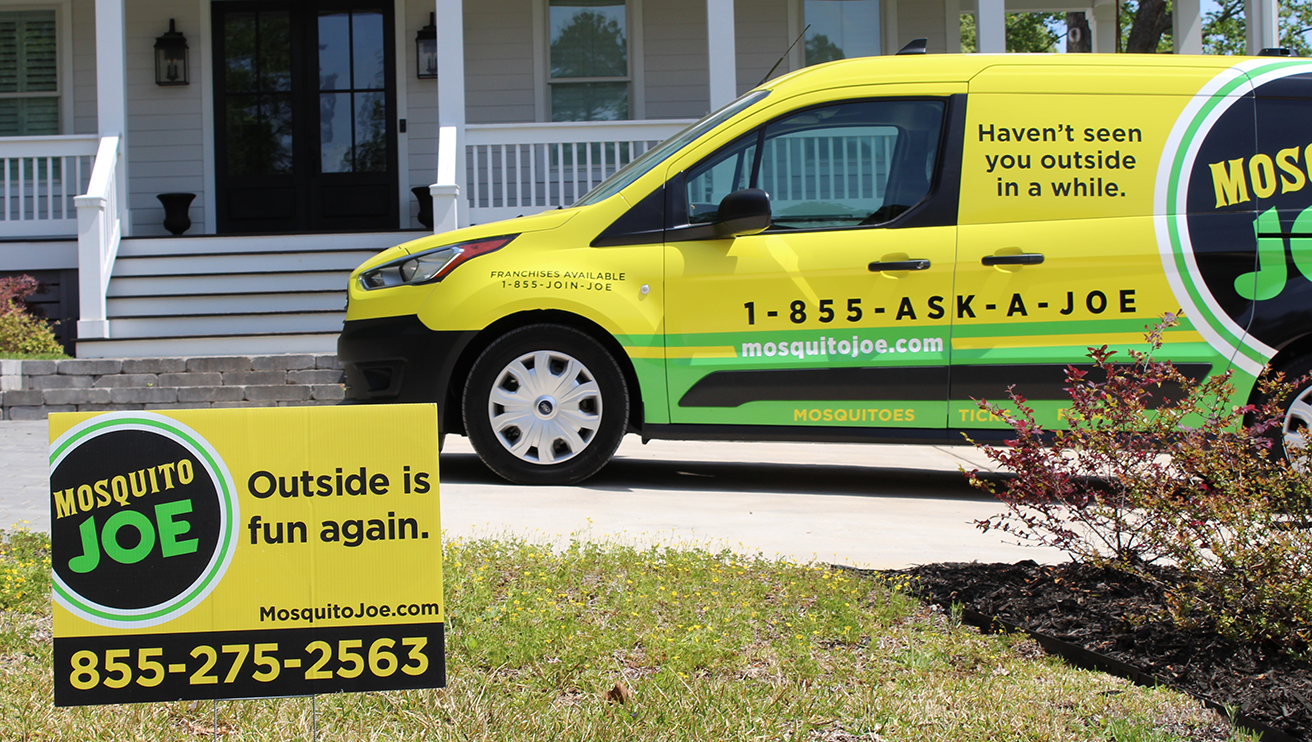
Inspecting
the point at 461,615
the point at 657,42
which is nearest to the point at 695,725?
the point at 461,615

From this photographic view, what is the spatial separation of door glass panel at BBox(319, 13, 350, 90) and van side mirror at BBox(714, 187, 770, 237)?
874 cm

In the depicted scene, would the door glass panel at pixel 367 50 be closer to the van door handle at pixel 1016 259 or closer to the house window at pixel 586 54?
the house window at pixel 586 54

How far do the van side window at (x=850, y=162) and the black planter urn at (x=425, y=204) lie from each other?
23.5ft

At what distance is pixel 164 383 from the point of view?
29.6 ft

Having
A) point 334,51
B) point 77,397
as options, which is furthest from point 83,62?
point 77,397

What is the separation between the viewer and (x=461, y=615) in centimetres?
314

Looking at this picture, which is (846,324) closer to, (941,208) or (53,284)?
(941,208)

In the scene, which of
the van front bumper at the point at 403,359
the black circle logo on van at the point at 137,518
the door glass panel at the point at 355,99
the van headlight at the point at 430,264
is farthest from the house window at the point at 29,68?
the black circle logo on van at the point at 137,518

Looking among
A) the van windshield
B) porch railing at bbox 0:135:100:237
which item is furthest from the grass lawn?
porch railing at bbox 0:135:100:237

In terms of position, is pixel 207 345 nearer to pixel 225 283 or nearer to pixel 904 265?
pixel 225 283

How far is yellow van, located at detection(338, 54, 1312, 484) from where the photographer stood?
213 inches

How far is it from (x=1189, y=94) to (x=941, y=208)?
1.36 metres

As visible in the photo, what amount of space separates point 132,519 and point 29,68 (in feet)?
42.9

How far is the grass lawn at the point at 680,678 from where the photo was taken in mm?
2494
